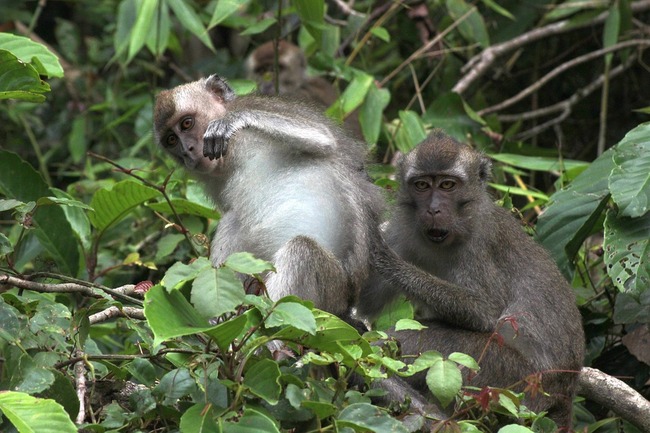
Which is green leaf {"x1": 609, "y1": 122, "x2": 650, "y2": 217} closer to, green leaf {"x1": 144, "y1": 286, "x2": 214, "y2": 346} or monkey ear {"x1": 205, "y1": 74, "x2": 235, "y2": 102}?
monkey ear {"x1": 205, "y1": 74, "x2": 235, "y2": 102}

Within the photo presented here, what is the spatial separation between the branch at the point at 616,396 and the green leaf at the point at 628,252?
50cm

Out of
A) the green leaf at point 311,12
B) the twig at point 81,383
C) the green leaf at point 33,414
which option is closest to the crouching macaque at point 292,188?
the green leaf at point 311,12

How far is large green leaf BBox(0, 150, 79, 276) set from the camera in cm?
602

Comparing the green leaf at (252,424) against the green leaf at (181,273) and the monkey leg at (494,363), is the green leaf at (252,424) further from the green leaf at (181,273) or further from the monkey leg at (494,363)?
the monkey leg at (494,363)

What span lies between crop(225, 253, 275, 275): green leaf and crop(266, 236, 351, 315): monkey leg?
1408mm

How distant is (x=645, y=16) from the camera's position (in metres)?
10.5

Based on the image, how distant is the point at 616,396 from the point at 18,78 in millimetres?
3307

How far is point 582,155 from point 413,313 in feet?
15.9

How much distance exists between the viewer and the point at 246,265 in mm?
3463

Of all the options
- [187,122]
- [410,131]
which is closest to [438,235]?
[187,122]

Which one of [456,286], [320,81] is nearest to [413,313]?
[456,286]

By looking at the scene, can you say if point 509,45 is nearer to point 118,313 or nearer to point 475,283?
point 475,283

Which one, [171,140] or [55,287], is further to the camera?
[171,140]

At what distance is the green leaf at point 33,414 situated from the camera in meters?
3.21
